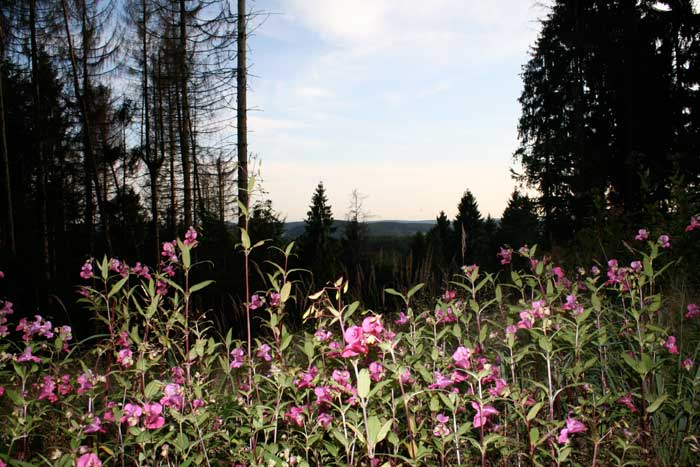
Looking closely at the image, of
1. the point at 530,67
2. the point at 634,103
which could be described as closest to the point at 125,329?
the point at 634,103

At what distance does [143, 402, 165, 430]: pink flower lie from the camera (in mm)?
1826

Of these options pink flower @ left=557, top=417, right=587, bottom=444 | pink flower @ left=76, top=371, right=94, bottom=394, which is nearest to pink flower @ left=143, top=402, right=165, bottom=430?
pink flower @ left=76, top=371, right=94, bottom=394

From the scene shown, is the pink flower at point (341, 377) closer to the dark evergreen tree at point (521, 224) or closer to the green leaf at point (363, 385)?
the green leaf at point (363, 385)

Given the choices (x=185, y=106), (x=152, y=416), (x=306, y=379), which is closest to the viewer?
(x=152, y=416)

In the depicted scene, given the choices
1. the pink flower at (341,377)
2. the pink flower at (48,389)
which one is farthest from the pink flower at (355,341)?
the pink flower at (48,389)

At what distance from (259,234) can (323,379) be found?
776 cm

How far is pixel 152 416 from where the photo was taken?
1849mm

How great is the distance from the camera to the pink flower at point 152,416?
1826mm

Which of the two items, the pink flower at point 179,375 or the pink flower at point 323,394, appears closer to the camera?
the pink flower at point 323,394

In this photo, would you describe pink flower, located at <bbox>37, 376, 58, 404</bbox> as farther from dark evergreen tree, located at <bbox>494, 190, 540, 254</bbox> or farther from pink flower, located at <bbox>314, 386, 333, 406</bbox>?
dark evergreen tree, located at <bbox>494, 190, 540, 254</bbox>

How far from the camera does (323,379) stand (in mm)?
2160

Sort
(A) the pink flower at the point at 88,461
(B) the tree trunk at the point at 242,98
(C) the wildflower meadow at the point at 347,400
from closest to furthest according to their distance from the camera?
(A) the pink flower at the point at 88,461 < (C) the wildflower meadow at the point at 347,400 < (B) the tree trunk at the point at 242,98

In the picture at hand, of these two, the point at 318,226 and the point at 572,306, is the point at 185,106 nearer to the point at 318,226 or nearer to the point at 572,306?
the point at 318,226

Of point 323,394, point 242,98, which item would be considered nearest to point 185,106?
point 242,98
